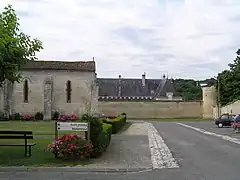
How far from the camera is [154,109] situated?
8062 cm

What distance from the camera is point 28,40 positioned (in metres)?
19.1

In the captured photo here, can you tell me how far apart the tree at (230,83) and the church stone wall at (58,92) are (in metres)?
26.5

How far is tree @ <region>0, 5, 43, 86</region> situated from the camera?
1777 cm

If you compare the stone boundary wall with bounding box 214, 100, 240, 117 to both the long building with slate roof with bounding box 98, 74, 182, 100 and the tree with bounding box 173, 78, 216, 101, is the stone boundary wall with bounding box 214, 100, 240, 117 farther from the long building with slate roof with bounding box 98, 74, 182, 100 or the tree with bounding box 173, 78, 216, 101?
the tree with bounding box 173, 78, 216, 101

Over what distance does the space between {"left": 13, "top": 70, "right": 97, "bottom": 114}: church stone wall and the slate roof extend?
47.5 metres

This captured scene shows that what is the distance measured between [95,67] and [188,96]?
60707 millimetres

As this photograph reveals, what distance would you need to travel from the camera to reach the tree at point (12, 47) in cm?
1777

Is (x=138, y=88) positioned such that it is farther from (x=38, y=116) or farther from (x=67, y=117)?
(x=67, y=117)

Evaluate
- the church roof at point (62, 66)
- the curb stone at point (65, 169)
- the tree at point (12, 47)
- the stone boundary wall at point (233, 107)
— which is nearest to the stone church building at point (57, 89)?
the church roof at point (62, 66)

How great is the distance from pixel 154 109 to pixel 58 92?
21290 millimetres

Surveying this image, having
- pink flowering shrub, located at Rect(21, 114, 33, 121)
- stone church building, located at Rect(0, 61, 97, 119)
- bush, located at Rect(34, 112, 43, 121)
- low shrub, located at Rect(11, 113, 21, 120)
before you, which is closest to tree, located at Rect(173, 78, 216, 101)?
stone church building, located at Rect(0, 61, 97, 119)

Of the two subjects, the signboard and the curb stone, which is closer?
the curb stone

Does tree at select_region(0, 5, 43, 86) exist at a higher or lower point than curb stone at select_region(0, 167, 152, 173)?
higher

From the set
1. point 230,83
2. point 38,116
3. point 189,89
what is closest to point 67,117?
point 38,116
